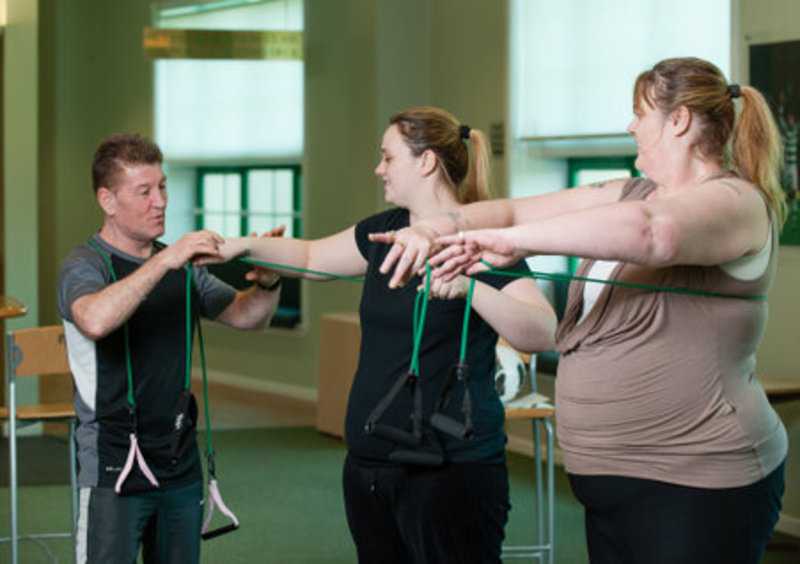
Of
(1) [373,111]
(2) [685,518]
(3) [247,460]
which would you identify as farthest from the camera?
(1) [373,111]

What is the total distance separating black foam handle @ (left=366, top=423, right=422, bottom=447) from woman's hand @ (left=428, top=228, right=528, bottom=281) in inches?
18.1

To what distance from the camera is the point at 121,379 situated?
8.34ft

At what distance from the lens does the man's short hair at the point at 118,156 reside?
2.66 m

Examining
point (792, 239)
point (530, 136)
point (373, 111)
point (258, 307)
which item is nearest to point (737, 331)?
point (258, 307)

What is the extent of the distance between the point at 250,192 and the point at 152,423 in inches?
232

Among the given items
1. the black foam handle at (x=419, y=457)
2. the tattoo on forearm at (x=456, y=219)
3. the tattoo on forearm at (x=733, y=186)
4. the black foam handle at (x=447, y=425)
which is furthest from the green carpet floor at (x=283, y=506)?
the tattoo on forearm at (x=733, y=186)

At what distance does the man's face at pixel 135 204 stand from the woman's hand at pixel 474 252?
0.98 meters

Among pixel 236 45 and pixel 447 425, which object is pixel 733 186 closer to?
pixel 447 425

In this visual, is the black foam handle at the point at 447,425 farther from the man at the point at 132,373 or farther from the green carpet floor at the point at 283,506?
the green carpet floor at the point at 283,506

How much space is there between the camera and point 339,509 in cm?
502

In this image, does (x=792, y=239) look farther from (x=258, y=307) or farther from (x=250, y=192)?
(x=250, y=192)

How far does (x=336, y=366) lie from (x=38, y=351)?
9.87ft

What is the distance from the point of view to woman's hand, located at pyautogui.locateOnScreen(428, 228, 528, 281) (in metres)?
1.69

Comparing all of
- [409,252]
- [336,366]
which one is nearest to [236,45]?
[336,366]
